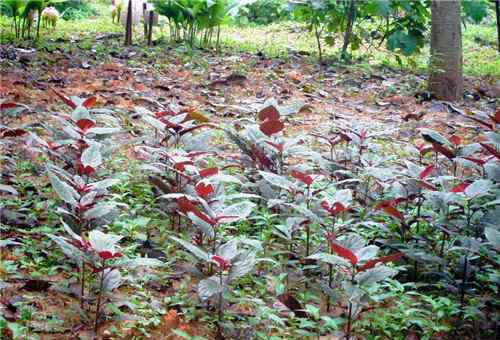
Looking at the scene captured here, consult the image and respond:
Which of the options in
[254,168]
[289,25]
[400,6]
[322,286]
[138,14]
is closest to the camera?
[322,286]

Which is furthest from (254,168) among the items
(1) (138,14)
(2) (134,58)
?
(1) (138,14)

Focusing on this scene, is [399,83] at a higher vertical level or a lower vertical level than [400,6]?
lower

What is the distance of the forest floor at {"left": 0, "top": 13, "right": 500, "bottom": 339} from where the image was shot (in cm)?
425

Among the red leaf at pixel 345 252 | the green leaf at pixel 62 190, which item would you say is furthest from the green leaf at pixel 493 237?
the green leaf at pixel 62 190

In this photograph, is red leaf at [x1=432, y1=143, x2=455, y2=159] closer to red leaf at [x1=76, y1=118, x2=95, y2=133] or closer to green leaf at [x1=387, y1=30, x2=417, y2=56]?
red leaf at [x1=76, y1=118, x2=95, y2=133]

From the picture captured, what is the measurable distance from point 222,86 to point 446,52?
2.01 metres

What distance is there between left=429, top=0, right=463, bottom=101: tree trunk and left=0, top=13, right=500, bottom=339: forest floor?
157 millimetres

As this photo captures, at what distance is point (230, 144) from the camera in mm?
3781

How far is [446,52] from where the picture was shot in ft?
17.8

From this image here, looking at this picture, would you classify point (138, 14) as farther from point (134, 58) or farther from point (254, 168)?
point (254, 168)

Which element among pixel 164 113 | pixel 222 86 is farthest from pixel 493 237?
pixel 222 86

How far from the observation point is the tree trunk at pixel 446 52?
A: 5402 mm

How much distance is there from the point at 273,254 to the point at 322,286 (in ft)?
0.84

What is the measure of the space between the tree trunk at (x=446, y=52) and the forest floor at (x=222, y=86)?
0.16m
